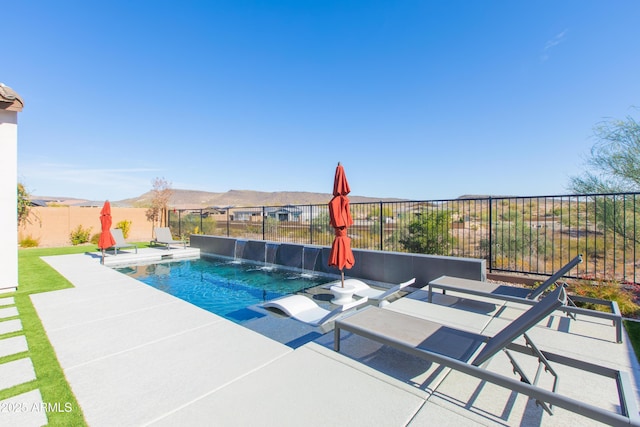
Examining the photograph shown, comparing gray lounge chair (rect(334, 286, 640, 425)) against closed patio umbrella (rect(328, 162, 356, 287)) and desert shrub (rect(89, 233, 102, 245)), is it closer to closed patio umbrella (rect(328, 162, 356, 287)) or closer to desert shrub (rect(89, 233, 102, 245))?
closed patio umbrella (rect(328, 162, 356, 287))

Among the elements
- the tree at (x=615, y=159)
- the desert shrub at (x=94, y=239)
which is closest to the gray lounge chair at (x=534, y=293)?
the tree at (x=615, y=159)

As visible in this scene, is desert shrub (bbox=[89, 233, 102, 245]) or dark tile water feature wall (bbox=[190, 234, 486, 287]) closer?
dark tile water feature wall (bbox=[190, 234, 486, 287])

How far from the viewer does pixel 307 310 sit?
479cm

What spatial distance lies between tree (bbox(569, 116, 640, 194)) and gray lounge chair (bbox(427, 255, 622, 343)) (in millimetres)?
4176

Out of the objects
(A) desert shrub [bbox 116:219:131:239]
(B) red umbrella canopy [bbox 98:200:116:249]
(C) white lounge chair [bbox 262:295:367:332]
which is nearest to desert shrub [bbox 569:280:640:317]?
(C) white lounge chair [bbox 262:295:367:332]

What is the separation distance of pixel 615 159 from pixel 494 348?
7.52 metres

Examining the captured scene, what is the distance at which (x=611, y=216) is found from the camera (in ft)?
20.4

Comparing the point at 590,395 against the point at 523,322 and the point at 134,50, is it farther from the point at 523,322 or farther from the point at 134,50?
the point at 134,50

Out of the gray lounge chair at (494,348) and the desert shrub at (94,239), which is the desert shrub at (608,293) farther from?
the desert shrub at (94,239)

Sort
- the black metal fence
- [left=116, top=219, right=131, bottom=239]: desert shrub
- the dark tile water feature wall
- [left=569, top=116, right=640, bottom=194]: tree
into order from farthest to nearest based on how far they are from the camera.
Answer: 1. [left=116, top=219, right=131, bottom=239]: desert shrub
2. [left=569, top=116, right=640, bottom=194]: tree
3. the black metal fence
4. the dark tile water feature wall

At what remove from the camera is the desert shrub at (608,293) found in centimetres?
440

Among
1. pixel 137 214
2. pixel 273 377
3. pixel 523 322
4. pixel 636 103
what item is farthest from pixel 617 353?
pixel 137 214

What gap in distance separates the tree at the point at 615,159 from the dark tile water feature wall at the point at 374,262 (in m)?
4.22

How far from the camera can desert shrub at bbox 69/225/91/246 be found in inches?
629
